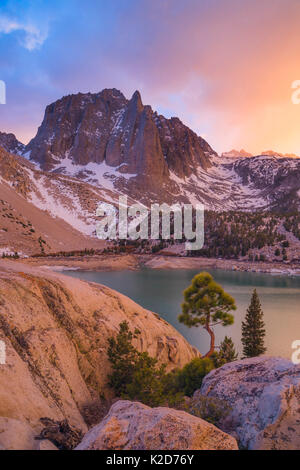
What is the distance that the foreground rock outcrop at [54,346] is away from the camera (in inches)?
255

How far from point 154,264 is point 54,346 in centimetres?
6735

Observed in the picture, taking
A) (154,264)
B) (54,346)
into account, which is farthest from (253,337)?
(154,264)

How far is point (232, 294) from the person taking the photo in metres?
44.5

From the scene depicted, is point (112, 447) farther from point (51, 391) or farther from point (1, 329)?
point (1, 329)

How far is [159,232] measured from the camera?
10781 centimetres

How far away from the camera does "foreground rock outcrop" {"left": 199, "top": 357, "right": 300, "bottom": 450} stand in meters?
5.22

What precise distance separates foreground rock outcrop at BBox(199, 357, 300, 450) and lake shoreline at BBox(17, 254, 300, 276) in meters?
57.6

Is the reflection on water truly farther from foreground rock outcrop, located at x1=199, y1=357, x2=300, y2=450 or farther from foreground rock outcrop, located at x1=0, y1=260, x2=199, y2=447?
foreground rock outcrop, located at x1=199, y1=357, x2=300, y2=450

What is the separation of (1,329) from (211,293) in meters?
11.7

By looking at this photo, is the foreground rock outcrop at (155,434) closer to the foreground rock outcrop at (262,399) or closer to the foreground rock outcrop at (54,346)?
the foreground rock outcrop at (262,399)

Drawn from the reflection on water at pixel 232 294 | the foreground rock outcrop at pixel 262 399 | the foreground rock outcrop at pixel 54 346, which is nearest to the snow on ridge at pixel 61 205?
the reflection on water at pixel 232 294

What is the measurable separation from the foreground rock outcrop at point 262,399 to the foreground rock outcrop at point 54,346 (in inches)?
142

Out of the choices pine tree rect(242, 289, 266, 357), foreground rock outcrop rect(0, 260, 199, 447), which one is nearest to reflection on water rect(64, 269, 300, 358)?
pine tree rect(242, 289, 266, 357)
